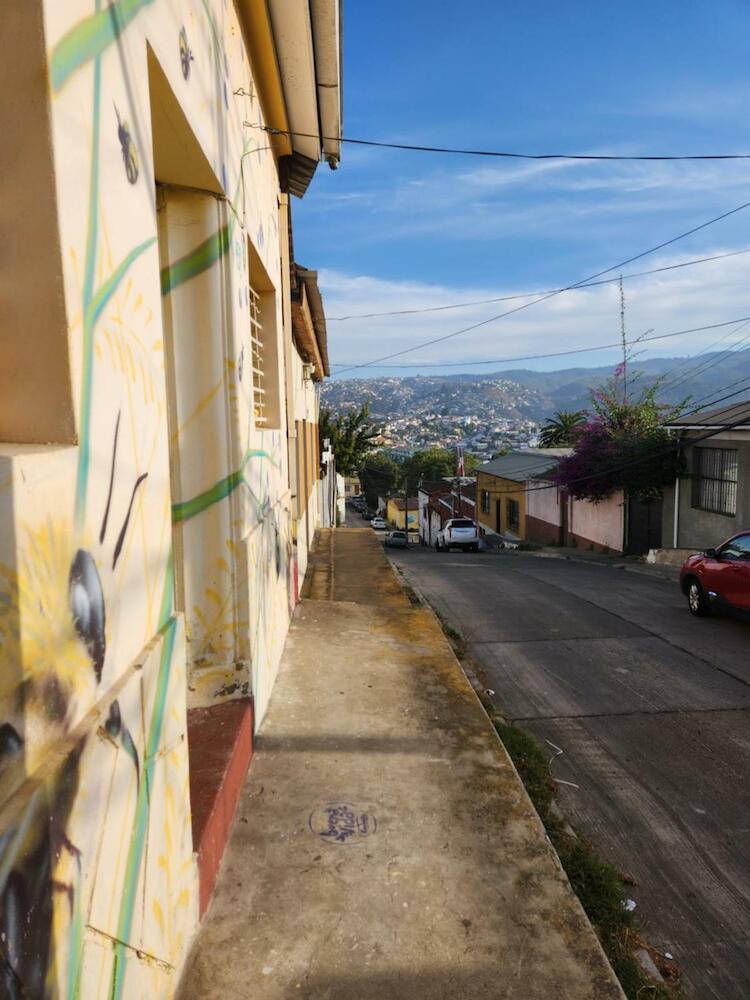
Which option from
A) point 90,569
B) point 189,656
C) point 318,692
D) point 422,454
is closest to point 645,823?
point 318,692

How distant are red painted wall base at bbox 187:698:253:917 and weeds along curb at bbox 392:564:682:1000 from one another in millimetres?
1598

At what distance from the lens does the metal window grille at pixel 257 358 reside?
4980mm

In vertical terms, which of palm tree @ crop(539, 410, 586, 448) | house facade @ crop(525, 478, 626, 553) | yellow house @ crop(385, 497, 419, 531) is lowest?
yellow house @ crop(385, 497, 419, 531)

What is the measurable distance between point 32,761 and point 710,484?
18.6 metres

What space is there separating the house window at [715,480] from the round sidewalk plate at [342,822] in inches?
603

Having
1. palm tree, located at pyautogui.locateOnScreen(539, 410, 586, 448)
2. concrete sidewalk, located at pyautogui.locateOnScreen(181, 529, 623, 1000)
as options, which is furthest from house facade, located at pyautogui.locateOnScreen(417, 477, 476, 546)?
concrete sidewalk, located at pyautogui.locateOnScreen(181, 529, 623, 1000)

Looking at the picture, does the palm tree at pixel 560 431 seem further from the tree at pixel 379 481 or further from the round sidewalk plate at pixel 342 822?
the round sidewalk plate at pixel 342 822

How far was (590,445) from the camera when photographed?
2189cm

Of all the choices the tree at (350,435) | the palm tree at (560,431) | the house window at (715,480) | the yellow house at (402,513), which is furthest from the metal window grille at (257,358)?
the yellow house at (402,513)

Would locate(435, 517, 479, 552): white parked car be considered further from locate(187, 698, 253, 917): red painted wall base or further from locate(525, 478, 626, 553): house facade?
locate(187, 698, 253, 917): red painted wall base

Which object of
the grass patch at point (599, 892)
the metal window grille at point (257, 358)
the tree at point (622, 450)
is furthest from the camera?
the tree at point (622, 450)

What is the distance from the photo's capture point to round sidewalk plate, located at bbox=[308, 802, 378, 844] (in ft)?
10.1

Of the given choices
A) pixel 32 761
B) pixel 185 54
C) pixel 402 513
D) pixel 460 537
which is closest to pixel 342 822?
pixel 32 761

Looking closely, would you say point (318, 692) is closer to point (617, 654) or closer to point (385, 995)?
point (385, 995)
